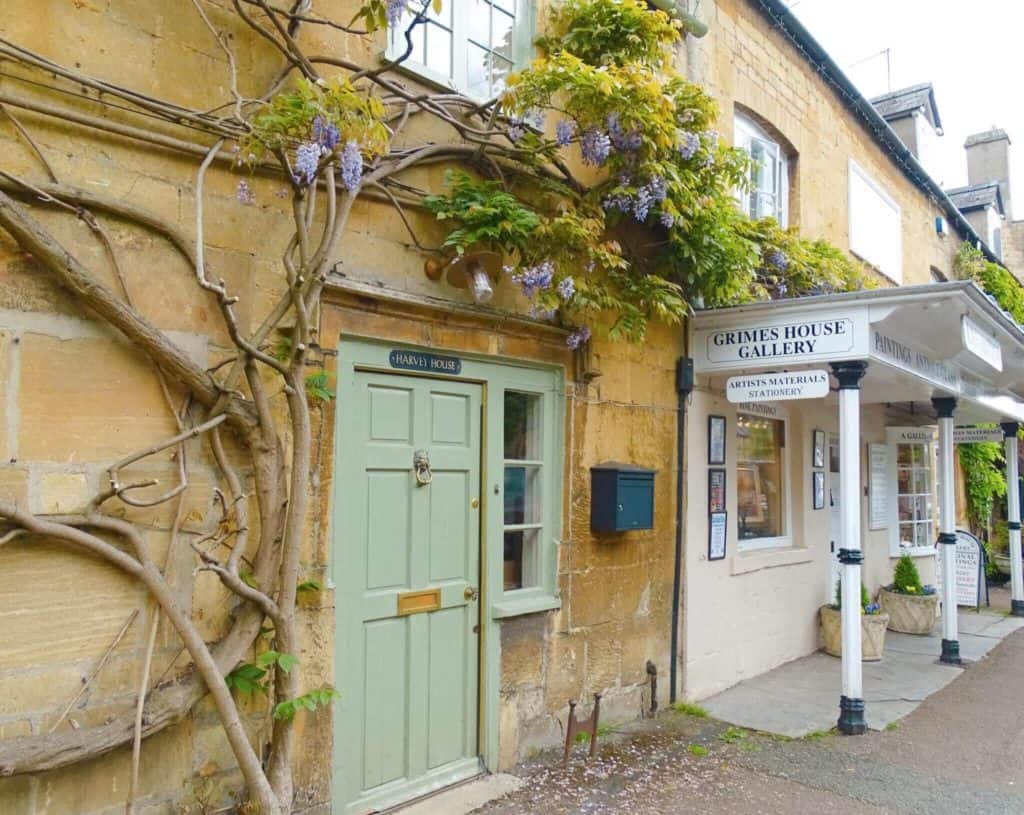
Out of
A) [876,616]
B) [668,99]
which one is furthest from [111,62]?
[876,616]

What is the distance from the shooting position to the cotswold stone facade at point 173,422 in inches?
119

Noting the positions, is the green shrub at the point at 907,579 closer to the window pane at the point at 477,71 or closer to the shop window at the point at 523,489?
the shop window at the point at 523,489

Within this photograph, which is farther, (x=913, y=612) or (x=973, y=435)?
(x=973, y=435)

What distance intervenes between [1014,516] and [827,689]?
16.7 ft

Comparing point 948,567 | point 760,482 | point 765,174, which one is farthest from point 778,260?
point 948,567

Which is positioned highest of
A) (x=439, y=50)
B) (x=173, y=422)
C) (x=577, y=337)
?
(x=439, y=50)

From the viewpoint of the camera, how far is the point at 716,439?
21.7ft

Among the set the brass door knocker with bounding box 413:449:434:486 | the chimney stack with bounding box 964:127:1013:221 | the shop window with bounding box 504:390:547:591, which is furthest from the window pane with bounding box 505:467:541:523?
the chimney stack with bounding box 964:127:1013:221

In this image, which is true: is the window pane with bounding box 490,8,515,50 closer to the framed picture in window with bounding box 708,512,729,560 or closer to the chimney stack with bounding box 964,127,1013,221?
the framed picture in window with bounding box 708,512,729,560

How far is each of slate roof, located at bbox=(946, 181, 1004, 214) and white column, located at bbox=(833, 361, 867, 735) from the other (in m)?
13.9

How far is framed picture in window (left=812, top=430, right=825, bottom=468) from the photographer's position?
8.16 m

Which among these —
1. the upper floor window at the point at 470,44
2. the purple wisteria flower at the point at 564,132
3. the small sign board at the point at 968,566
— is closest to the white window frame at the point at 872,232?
the small sign board at the point at 968,566

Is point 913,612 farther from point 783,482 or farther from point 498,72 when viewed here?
point 498,72

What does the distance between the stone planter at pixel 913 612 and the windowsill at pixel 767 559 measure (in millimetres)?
2135
